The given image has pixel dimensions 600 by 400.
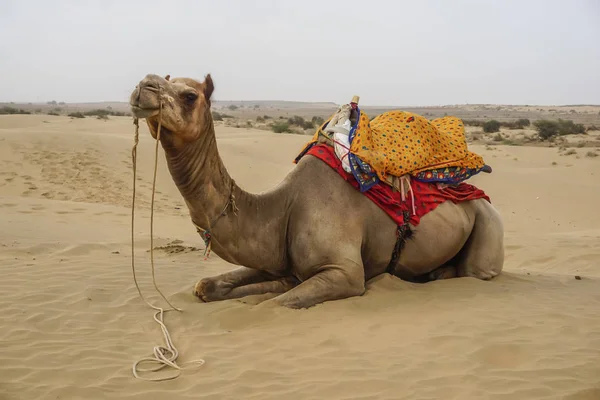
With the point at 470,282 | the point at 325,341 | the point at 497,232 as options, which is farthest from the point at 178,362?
the point at 497,232

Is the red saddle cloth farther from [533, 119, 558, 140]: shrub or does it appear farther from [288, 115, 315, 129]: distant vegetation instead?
[288, 115, 315, 129]: distant vegetation

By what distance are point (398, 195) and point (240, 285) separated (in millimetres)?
1649

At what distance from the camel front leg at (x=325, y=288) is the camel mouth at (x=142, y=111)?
69.6 inches

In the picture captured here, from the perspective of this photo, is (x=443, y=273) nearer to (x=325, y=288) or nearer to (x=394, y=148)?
(x=394, y=148)

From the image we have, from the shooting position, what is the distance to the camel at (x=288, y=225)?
461cm

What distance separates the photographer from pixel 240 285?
5.71 meters

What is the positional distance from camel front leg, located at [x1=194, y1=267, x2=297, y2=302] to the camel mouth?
1.84 meters

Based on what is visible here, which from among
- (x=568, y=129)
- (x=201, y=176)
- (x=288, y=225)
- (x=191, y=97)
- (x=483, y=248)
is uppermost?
(x=568, y=129)

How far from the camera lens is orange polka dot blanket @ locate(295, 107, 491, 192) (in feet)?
17.9

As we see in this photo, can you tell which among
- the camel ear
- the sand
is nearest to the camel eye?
the camel ear

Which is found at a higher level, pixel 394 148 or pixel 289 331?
pixel 394 148

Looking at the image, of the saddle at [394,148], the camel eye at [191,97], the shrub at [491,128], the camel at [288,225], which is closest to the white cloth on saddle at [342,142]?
the saddle at [394,148]

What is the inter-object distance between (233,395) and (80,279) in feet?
11.4

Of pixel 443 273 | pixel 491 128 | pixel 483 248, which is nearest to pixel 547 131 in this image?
pixel 491 128
